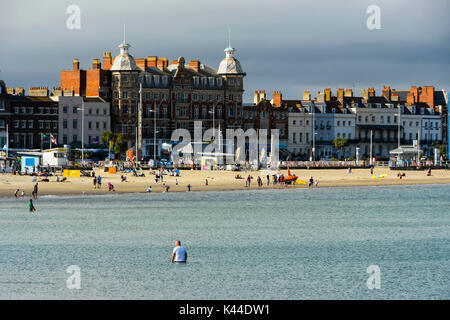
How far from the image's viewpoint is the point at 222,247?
5653 centimetres

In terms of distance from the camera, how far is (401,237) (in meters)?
63.1

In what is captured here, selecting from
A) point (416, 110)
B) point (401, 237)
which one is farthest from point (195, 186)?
point (416, 110)

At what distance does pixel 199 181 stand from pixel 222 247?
43.7m

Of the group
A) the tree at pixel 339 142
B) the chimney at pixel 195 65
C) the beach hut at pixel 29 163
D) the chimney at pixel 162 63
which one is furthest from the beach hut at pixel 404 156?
the beach hut at pixel 29 163

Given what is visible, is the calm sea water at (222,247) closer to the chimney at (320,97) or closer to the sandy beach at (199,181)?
the sandy beach at (199,181)

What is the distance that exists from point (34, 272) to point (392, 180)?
71.9 metres

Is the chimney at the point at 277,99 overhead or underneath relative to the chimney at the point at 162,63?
underneath

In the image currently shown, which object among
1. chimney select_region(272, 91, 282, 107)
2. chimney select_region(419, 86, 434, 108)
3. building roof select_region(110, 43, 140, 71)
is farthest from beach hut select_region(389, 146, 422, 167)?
building roof select_region(110, 43, 140, 71)

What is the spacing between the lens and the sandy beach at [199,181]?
87188mm

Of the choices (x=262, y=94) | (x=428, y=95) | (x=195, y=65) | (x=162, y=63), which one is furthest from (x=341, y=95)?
(x=162, y=63)

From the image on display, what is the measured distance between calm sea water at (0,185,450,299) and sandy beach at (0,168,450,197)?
2.74 metres

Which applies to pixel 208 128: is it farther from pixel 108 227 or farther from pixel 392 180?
pixel 108 227

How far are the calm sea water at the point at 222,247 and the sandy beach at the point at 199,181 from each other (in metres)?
2.74

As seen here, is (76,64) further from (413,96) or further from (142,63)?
(413,96)
